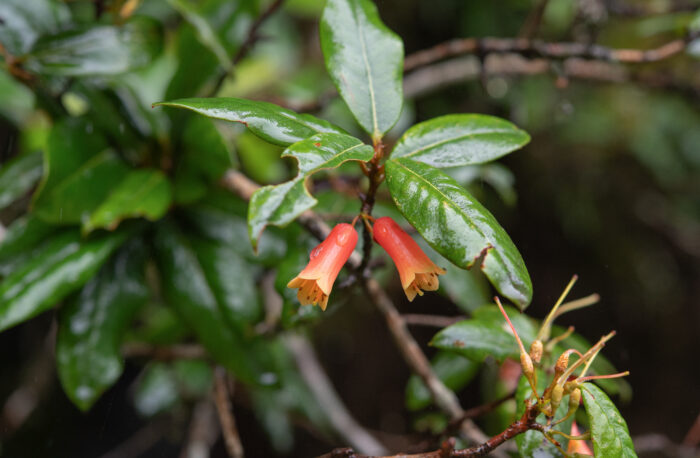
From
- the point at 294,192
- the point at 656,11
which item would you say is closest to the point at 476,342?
the point at 294,192

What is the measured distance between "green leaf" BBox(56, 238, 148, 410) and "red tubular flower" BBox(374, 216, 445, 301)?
→ 1.86 feet

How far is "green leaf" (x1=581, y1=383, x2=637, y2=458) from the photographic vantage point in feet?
1.77

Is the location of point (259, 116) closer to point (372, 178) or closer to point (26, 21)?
point (372, 178)

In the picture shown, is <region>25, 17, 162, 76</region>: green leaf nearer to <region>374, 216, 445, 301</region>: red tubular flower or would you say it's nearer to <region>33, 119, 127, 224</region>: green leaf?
<region>33, 119, 127, 224</region>: green leaf

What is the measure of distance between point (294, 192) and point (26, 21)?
74 centimetres

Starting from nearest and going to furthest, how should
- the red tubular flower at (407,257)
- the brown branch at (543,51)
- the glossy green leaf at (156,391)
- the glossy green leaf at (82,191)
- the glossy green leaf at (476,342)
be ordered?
the red tubular flower at (407,257) → the glossy green leaf at (476,342) → the glossy green leaf at (82,191) → the brown branch at (543,51) → the glossy green leaf at (156,391)

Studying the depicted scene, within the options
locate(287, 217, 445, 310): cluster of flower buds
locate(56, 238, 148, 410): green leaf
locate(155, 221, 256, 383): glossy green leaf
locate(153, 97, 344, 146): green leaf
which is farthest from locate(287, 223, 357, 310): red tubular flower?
locate(56, 238, 148, 410): green leaf

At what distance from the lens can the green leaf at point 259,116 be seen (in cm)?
52

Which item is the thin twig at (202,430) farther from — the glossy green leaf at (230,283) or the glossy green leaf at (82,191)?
the glossy green leaf at (82,191)

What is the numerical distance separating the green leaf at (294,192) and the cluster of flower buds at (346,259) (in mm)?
92

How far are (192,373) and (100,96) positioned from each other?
2.80 ft

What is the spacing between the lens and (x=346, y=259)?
1.91 feet

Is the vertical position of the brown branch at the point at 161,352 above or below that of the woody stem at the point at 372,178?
below

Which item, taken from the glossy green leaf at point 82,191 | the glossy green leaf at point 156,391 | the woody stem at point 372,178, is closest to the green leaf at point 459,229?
the woody stem at point 372,178
